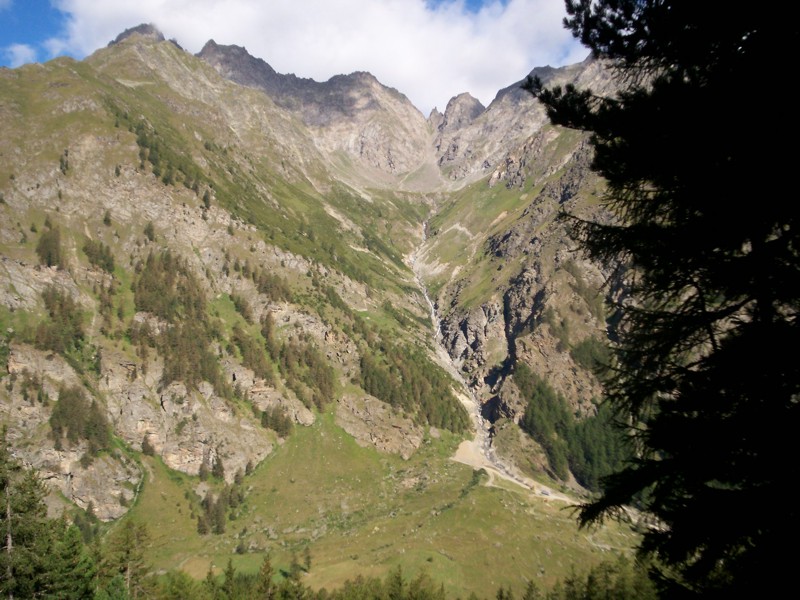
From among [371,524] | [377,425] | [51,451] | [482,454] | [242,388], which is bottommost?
[51,451]

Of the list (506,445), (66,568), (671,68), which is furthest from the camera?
(506,445)

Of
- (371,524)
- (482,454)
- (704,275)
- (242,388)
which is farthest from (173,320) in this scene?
(704,275)

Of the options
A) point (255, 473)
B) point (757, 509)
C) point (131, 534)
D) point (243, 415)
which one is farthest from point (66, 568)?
point (243, 415)

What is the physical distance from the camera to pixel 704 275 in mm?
8133

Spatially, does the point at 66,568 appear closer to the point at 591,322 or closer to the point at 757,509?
the point at 757,509

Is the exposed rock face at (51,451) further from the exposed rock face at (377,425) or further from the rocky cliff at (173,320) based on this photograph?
the exposed rock face at (377,425)

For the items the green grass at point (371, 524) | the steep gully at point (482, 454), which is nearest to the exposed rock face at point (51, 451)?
the green grass at point (371, 524)

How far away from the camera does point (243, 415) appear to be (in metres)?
119

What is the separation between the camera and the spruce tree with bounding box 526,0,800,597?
6.71 metres

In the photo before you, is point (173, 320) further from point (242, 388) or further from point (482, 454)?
point (482, 454)

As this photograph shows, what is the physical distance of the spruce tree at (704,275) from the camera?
671 cm

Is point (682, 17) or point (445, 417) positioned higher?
point (682, 17)

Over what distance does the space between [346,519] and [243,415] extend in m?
39.6

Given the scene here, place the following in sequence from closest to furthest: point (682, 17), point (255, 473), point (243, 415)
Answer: point (682, 17), point (255, 473), point (243, 415)
